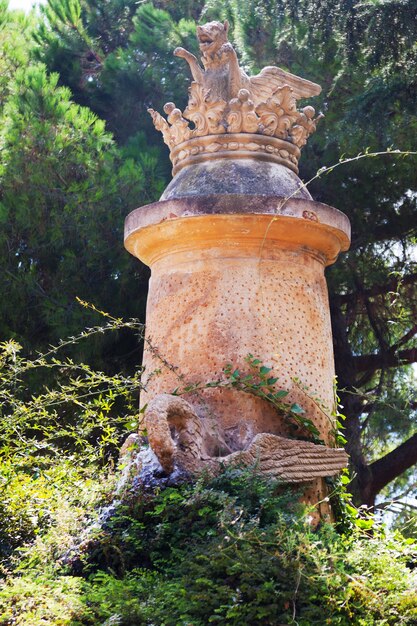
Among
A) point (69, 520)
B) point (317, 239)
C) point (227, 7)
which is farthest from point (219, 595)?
point (227, 7)

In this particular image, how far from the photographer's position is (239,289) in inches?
179

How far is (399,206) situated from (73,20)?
3.60 m

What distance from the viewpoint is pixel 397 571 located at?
11.6ft

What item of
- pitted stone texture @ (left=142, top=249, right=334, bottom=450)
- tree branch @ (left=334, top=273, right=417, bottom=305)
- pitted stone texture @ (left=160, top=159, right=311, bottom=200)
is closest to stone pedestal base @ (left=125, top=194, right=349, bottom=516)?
pitted stone texture @ (left=142, top=249, right=334, bottom=450)

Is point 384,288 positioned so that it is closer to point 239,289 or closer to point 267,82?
point 267,82

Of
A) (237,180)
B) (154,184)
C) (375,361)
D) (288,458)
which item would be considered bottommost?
(288,458)

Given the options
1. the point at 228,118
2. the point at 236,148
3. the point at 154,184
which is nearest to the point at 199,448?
the point at 236,148

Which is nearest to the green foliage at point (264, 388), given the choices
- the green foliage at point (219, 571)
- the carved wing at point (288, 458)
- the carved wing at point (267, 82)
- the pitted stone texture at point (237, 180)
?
the carved wing at point (288, 458)

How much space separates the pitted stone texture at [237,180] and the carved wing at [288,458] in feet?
3.59

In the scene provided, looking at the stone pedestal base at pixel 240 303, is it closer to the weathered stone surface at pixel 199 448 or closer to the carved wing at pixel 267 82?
the weathered stone surface at pixel 199 448

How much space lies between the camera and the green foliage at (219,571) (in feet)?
10.8

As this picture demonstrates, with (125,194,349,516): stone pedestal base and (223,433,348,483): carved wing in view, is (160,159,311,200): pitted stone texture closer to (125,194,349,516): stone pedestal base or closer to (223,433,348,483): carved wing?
(125,194,349,516): stone pedestal base

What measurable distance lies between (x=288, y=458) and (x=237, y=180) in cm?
129

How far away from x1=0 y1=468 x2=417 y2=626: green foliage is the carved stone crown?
1653 millimetres
